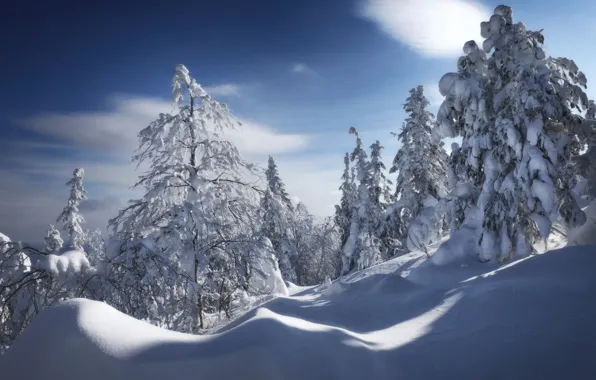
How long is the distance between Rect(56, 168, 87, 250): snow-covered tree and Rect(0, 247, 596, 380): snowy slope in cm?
3037

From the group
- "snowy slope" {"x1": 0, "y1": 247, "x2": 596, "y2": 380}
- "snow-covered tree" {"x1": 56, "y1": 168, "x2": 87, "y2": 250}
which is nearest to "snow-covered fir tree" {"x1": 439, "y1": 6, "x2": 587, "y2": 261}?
"snowy slope" {"x1": 0, "y1": 247, "x2": 596, "y2": 380}

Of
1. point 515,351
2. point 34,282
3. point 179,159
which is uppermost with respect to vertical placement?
point 179,159

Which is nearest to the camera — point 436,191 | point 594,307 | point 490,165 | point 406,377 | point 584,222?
point 406,377

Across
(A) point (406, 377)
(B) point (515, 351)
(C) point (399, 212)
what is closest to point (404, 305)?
(B) point (515, 351)

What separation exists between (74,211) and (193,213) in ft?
88.2

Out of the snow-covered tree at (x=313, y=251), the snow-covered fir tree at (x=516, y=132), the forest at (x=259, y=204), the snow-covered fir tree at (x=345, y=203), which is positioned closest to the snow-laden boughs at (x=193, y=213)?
the forest at (x=259, y=204)

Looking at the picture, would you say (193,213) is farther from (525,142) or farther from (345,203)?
(345,203)

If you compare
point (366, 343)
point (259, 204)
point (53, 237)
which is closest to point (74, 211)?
point (53, 237)

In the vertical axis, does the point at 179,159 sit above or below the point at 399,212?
above

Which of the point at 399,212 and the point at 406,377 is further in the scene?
the point at 399,212

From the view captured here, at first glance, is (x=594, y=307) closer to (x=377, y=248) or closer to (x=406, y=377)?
(x=406, y=377)

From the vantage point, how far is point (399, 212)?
1956cm

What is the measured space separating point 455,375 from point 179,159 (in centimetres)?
755

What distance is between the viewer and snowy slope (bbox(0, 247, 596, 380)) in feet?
7.91
